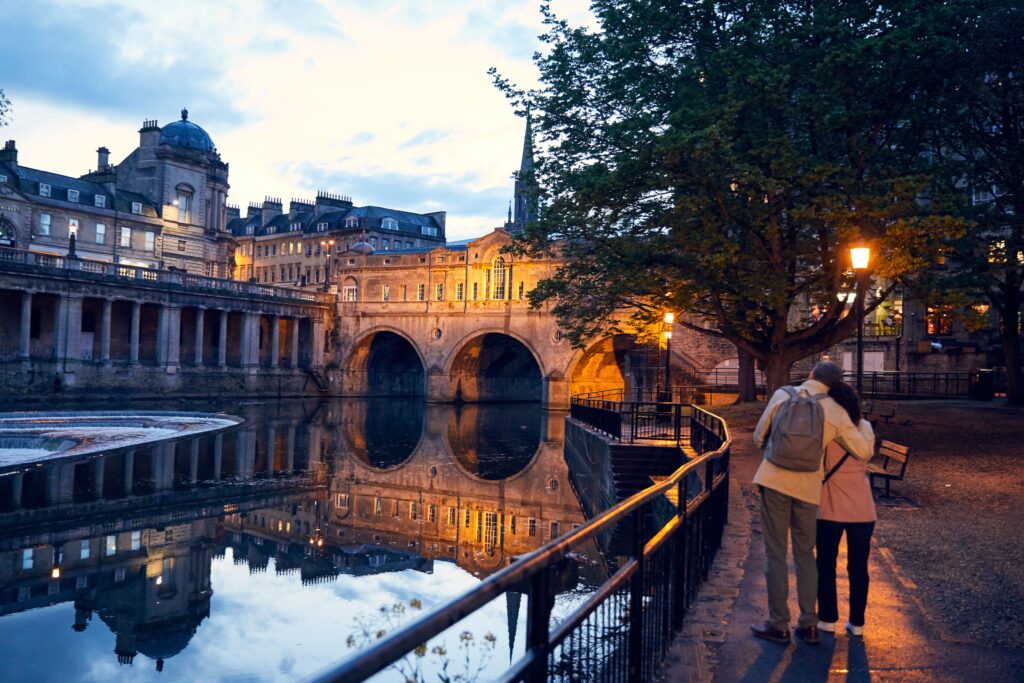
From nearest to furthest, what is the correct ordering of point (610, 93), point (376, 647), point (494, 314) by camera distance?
point (376, 647)
point (610, 93)
point (494, 314)

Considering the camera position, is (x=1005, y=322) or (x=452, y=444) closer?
(x=1005, y=322)

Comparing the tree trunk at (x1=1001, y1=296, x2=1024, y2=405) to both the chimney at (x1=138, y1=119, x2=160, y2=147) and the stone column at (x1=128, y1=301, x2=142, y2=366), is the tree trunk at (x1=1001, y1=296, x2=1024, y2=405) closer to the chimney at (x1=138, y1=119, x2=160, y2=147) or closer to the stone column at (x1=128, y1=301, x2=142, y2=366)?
the stone column at (x1=128, y1=301, x2=142, y2=366)

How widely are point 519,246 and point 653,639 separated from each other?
1870 cm

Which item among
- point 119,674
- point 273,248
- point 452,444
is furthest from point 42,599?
point 273,248

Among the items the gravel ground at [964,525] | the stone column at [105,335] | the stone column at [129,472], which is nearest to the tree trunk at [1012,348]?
the gravel ground at [964,525]

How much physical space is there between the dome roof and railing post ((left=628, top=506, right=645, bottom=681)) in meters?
72.0

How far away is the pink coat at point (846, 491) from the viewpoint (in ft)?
20.1

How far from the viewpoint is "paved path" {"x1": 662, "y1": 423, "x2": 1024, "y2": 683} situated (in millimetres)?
5441

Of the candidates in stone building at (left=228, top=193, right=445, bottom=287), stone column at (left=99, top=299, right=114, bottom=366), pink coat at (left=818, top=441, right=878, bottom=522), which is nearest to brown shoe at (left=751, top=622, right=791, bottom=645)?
pink coat at (left=818, top=441, right=878, bottom=522)

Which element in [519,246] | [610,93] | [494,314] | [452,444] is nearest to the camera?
[610,93]

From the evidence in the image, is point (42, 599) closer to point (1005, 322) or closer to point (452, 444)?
point (452, 444)

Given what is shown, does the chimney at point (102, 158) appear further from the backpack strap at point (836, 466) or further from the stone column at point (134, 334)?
the backpack strap at point (836, 466)

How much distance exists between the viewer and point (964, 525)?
1062 cm

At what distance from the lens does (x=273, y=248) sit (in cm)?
9250
